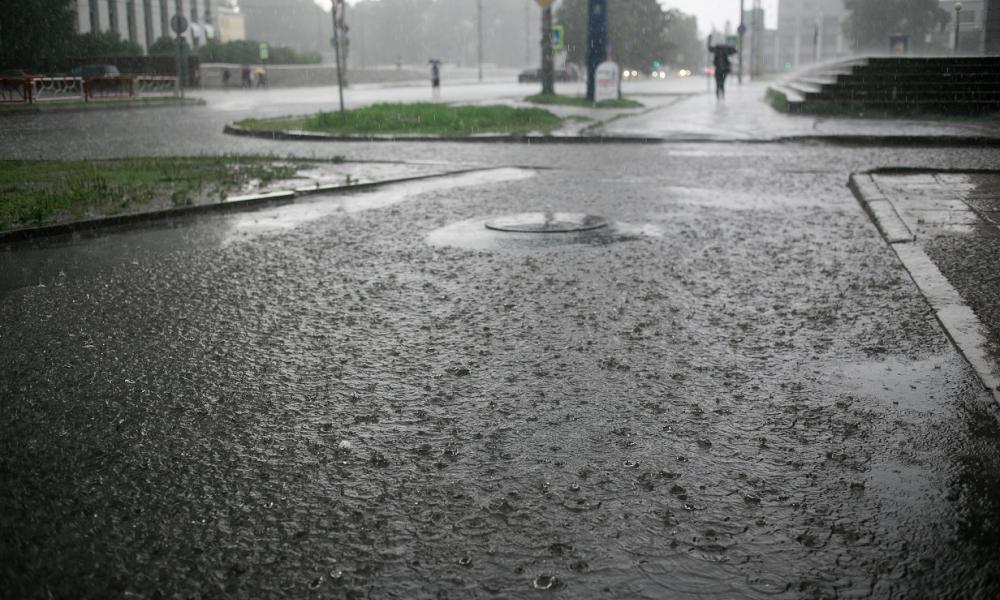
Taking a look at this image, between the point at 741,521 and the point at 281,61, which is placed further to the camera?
the point at 281,61

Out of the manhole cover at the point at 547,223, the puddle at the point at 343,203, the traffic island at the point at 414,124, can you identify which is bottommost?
the manhole cover at the point at 547,223

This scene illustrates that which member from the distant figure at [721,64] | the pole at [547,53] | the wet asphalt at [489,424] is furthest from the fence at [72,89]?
the wet asphalt at [489,424]

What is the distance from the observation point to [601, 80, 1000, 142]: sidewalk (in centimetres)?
1595

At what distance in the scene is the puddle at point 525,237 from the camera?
7.01 m

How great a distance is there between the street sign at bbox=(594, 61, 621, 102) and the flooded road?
20783 mm

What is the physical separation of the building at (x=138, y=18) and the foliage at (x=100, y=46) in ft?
23.4

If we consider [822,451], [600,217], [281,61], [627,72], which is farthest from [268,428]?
[627,72]

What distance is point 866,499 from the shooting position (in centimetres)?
291

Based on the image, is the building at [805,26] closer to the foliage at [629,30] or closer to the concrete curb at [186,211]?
the foliage at [629,30]

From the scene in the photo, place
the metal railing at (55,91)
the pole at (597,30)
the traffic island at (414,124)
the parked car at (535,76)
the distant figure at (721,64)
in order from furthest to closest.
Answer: the parked car at (535,76), the metal railing at (55,91), the distant figure at (721,64), the pole at (597,30), the traffic island at (414,124)

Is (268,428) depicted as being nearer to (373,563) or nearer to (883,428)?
(373,563)

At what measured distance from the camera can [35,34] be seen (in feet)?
158

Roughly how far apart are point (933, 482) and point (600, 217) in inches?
211

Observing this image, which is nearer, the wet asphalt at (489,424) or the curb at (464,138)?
the wet asphalt at (489,424)
